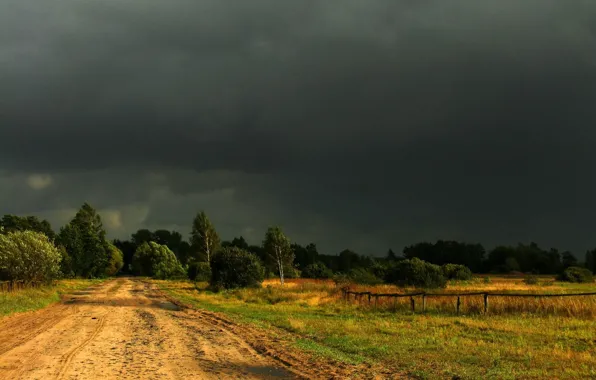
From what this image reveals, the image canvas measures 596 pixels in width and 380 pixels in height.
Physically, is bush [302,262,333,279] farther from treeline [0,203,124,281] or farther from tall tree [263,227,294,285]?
treeline [0,203,124,281]

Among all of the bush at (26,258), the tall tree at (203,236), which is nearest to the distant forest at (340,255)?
the tall tree at (203,236)

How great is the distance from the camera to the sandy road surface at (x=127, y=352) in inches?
448

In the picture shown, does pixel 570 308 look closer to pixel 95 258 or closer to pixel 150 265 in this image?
pixel 95 258

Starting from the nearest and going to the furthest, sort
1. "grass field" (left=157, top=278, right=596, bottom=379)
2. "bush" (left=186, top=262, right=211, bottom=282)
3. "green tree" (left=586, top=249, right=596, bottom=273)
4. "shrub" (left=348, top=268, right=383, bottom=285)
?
"grass field" (left=157, top=278, right=596, bottom=379), "shrub" (left=348, top=268, right=383, bottom=285), "bush" (left=186, top=262, right=211, bottom=282), "green tree" (left=586, top=249, right=596, bottom=273)

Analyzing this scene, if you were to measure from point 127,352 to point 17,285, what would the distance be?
36028 mm

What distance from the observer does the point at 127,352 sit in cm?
1420

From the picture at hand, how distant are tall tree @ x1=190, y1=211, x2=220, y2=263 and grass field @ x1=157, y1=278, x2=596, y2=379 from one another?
7315cm

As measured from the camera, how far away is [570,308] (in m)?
22.2

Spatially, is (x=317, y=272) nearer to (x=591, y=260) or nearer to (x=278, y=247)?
(x=278, y=247)

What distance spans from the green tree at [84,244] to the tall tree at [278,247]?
146 feet

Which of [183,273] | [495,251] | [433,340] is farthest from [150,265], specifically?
[433,340]

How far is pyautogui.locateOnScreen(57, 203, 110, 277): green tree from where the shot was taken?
102375 millimetres

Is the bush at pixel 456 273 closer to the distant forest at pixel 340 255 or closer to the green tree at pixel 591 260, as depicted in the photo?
the distant forest at pixel 340 255

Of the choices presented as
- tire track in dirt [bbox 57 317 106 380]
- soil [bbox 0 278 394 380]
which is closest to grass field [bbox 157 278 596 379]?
soil [bbox 0 278 394 380]
